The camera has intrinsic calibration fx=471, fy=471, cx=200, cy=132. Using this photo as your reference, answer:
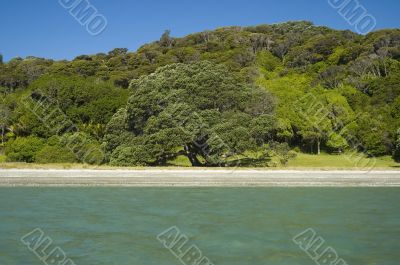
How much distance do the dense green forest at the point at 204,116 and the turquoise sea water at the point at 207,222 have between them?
1071cm

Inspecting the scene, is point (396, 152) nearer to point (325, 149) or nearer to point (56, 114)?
point (325, 149)

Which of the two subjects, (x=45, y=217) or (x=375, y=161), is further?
(x=375, y=161)

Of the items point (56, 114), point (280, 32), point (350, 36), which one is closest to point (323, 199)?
point (56, 114)

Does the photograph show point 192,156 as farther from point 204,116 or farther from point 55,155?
point 55,155

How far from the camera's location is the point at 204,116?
1256 inches

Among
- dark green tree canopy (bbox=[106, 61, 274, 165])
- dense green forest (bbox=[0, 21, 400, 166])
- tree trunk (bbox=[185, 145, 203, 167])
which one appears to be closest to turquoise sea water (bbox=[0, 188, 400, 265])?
dark green tree canopy (bbox=[106, 61, 274, 165])

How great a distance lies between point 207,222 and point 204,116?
17857 millimetres

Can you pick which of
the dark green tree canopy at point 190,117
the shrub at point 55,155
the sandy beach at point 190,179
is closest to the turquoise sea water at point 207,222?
the sandy beach at point 190,179

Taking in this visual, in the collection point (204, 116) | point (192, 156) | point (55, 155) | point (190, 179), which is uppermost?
point (204, 116)

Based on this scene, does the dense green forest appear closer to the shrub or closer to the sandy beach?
the shrub

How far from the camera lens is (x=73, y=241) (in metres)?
11.8

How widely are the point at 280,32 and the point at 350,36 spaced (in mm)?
20956

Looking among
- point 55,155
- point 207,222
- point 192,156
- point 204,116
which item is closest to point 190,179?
point 207,222

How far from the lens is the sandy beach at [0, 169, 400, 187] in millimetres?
22641
